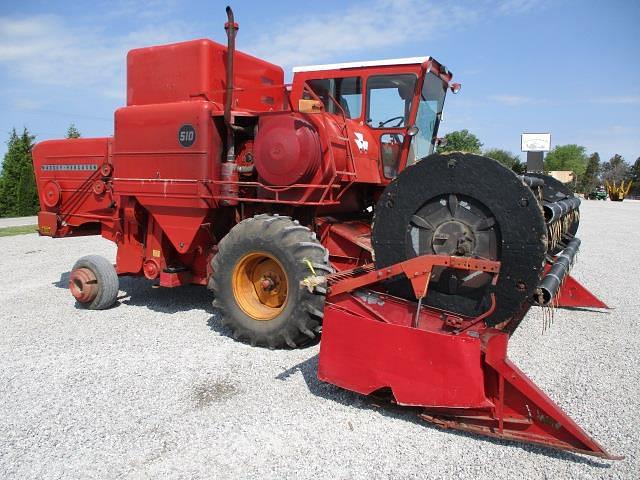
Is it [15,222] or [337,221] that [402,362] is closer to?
[337,221]

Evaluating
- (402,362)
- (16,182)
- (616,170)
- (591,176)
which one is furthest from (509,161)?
(616,170)

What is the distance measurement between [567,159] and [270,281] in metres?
97.1

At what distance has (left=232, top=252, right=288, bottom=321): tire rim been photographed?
15.8 feet

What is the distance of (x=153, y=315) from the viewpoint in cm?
592

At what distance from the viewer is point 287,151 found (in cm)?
482

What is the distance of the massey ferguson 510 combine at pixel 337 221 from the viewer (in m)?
3.16

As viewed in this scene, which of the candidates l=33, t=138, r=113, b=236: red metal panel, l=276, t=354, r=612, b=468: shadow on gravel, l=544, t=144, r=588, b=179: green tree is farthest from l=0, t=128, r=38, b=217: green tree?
l=544, t=144, r=588, b=179: green tree

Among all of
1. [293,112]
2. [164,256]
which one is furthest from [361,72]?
[164,256]

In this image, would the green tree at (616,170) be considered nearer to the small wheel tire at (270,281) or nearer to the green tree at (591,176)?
the green tree at (591,176)

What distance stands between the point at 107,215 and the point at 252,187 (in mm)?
2347

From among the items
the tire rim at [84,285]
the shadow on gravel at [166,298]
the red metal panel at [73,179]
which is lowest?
the shadow on gravel at [166,298]

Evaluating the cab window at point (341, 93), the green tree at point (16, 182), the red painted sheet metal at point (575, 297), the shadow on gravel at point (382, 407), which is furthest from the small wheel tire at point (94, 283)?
the green tree at point (16, 182)

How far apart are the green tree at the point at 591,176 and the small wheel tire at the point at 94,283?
78107 mm

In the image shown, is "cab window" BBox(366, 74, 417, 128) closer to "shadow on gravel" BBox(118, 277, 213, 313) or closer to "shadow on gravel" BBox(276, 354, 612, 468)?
"shadow on gravel" BBox(276, 354, 612, 468)
